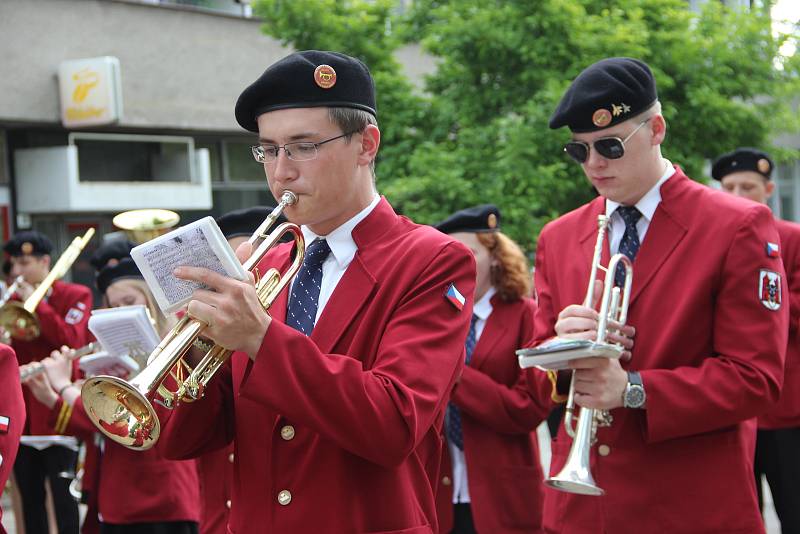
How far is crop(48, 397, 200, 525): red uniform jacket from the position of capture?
18.1ft

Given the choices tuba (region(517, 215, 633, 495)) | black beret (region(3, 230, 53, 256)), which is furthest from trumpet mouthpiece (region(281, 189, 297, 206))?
black beret (region(3, 230, 53, 256))

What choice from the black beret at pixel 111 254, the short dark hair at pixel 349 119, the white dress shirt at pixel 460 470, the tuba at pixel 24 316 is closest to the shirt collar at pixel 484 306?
the white dress shirt at pixel 460 470

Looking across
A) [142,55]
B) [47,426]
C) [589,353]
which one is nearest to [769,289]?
[589,353]

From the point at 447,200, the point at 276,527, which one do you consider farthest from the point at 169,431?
the point at 447,200

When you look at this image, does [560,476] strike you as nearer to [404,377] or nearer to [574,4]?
[404,377]

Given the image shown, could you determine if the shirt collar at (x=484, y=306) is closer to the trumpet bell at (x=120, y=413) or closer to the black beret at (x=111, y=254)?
the black beret at (x=111, y=254)

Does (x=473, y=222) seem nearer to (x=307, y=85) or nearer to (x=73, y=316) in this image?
(x=307, y=85)

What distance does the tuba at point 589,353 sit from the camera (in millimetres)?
3453

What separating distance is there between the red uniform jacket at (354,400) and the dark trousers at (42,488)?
5.19 meters

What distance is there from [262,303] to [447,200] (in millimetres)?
8033

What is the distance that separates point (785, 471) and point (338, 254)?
13.3 ft

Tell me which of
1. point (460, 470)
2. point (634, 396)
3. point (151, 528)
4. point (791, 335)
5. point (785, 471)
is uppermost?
point (634, 396)

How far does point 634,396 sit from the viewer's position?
11.7 ft

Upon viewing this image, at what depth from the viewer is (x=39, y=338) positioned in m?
8.27
